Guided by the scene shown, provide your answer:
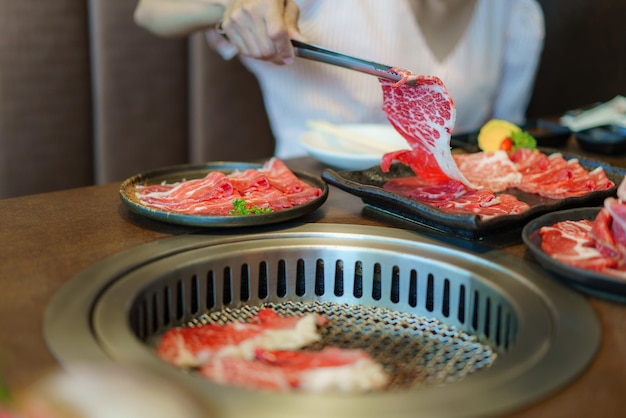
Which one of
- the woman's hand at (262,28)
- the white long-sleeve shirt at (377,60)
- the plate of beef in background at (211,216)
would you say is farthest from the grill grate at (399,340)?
the white long-sleeve shirt at (377,60)

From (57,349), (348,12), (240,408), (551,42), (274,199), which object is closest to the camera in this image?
(240,408)

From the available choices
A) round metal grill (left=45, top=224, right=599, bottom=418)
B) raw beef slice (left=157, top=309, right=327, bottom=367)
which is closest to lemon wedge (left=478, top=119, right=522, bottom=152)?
round metal grill (left=45, top=224, right=599, bottom=418)

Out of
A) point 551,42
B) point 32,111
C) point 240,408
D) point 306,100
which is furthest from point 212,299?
point 551,42

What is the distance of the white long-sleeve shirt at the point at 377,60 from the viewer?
102 inches

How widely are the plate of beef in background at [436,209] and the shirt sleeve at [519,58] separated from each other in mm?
1360

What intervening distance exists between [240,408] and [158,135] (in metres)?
2.50

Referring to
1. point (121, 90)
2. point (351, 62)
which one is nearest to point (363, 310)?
point (351, 62)

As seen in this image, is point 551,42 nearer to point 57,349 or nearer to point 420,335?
point 420,335

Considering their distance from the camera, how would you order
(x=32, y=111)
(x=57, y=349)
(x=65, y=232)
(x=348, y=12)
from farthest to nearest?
1. (x=32, y=111)
2. (x=348, y=12)
3. (x=65, y=232)
4. (x=57, y=349)

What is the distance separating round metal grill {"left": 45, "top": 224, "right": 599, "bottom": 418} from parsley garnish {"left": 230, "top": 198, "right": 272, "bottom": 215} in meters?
0.04

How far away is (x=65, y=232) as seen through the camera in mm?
1378

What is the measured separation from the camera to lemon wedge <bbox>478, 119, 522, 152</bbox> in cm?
203

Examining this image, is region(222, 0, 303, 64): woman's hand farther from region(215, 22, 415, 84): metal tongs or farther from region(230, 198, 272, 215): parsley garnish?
region(230, 198, 272, 215): parsley garnish

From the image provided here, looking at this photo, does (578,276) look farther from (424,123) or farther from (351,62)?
(351,62)
